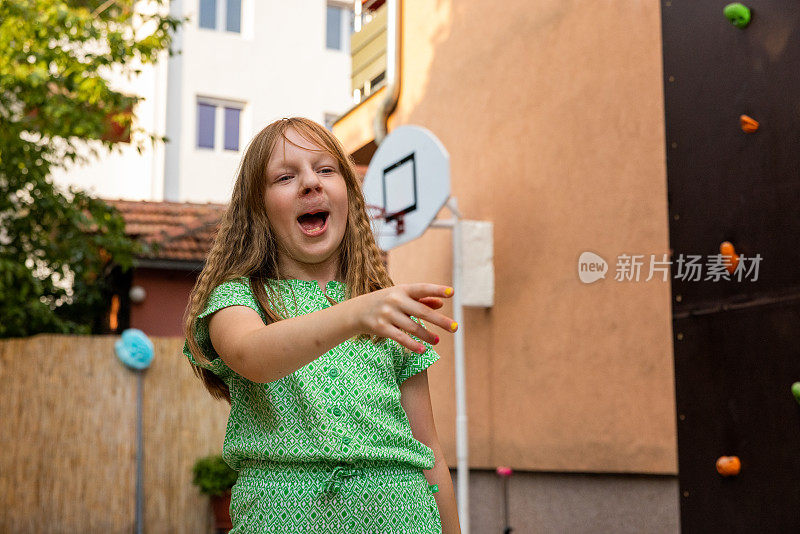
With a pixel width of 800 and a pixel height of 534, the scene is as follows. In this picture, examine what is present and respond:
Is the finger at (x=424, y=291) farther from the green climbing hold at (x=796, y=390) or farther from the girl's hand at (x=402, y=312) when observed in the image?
the green climbing hold at (x=796, y=390)

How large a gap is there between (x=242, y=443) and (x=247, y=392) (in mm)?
86

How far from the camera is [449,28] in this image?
25.3 feet

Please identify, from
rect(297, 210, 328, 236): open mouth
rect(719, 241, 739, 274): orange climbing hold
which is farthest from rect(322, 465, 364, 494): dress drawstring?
rect(719, 241, 739, 274): orange climbing hold

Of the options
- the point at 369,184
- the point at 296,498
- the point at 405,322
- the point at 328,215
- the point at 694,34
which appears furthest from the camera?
the point at 369,184

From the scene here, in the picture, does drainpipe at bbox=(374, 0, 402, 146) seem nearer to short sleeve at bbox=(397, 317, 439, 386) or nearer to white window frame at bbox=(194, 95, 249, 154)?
short sleeve at bbox=(397, 317, 439, 386)

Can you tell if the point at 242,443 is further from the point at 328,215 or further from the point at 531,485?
the point at 531,485

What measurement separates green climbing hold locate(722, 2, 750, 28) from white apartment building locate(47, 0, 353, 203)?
13155 millimetres

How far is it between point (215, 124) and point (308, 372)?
15837 mm

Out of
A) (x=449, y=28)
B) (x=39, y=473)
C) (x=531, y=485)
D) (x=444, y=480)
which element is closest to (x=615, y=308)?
(x=531, y=485)

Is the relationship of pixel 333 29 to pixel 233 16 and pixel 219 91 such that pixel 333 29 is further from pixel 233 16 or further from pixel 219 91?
pixel 219 91

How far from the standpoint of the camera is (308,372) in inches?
64.8

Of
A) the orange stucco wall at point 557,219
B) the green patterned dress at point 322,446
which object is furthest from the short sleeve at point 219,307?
the orange stucco wall at point 557,219

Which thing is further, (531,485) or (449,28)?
(449,28)

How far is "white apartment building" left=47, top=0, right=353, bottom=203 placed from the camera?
649 inches
